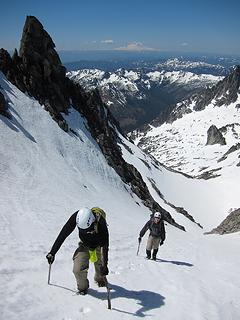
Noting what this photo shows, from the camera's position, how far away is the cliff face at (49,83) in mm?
45438

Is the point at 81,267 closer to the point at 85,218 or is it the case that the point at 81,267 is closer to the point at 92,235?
the point at 92,235

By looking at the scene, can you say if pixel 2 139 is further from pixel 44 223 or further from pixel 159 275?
pixel 159 275

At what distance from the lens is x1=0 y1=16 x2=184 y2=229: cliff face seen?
149 feet

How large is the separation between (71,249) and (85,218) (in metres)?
6.71

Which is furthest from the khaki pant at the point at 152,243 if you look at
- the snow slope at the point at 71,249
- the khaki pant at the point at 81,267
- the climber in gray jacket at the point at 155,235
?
the khaki pant at the point at 81,267

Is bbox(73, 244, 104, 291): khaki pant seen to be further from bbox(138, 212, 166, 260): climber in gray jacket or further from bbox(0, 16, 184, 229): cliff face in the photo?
bbox(0, 16, 184, 229): cliff face

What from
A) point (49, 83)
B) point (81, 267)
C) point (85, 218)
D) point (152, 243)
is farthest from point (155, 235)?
point (49, 83)

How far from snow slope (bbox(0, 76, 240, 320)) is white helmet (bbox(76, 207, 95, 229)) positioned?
2.06m

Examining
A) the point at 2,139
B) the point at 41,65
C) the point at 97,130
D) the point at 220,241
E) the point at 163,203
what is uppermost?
the point at 41,65

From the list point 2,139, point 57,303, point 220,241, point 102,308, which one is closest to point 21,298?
point 57,303

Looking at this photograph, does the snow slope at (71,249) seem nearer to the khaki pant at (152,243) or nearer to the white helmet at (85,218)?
the khaki pant at (152,243)

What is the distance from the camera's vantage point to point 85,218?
1035 cm

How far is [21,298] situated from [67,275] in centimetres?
277

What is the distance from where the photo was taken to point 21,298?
10094 millimetres
